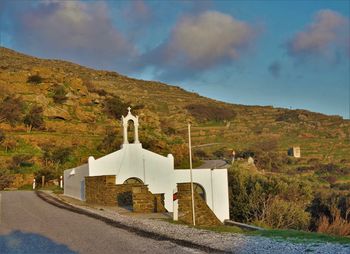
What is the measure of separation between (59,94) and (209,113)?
141 ft

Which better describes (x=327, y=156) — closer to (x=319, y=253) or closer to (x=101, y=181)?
(x=101, y=181)

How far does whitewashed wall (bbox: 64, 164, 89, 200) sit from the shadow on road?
1515cm

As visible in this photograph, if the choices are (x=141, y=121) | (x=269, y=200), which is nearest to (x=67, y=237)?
(x=269, y=200)

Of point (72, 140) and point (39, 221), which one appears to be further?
point (72, 140)

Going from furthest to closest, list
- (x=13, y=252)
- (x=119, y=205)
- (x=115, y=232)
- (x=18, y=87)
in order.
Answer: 1. (x=18, y=87)
2. (x=119, y=205)
3. (x=115, y=232)
4. (x=13, y=252)

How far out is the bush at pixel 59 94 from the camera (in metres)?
70.0

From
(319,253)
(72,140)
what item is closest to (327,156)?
(72,140)

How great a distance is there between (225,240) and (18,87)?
65.5m

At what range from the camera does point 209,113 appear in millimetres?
107875

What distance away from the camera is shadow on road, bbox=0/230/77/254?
11881mm

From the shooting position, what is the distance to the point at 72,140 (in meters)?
57.3

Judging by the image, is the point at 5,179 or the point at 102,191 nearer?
the point at 102,191

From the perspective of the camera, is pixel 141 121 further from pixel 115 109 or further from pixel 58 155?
pixel 58 155

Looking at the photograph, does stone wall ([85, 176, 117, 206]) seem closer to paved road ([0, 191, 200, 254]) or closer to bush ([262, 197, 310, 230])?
paved road ([0, 191, 200, 254])
